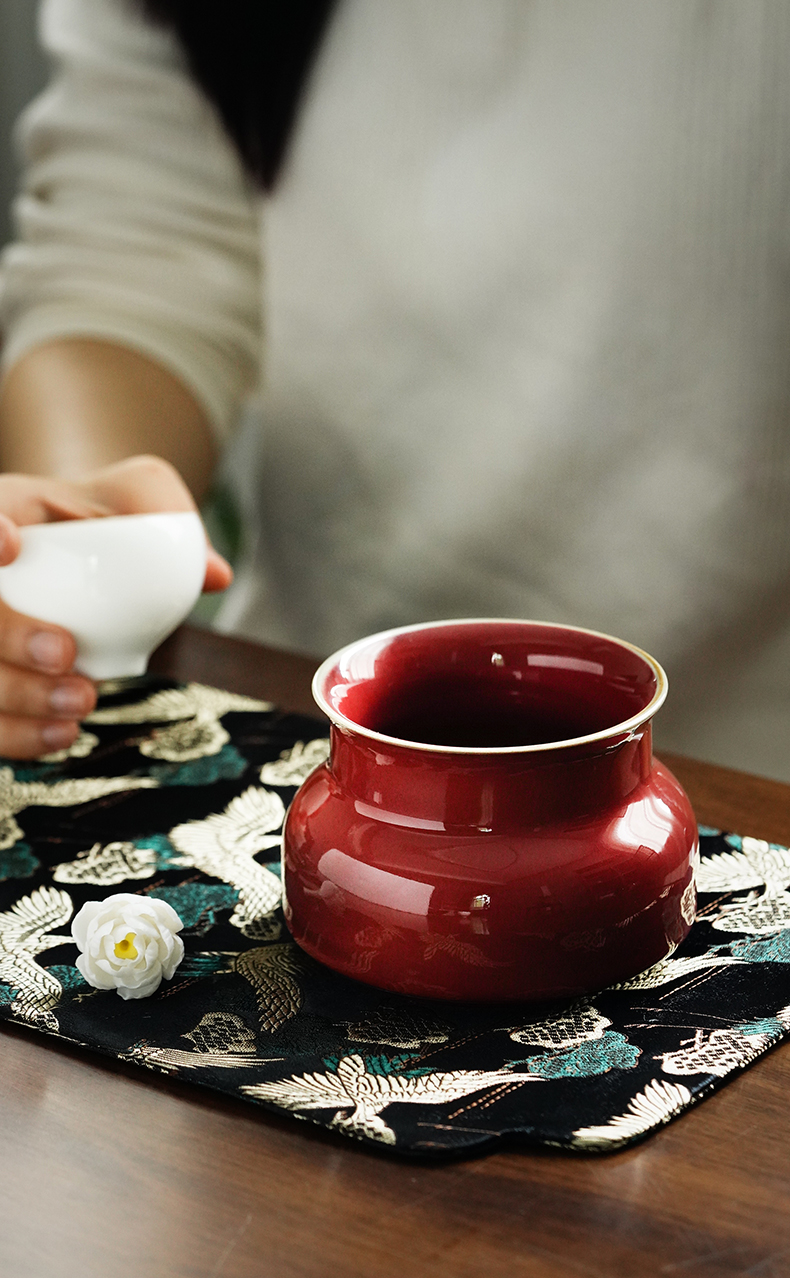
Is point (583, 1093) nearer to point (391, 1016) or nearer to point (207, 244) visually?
point (391, 1016)

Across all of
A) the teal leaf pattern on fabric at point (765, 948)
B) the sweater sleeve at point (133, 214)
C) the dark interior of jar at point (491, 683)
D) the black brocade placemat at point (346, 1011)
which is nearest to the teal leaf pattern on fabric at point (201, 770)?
the black brocade placemat at point (346, 1011)

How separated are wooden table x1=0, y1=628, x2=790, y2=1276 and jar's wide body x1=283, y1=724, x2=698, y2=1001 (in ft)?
0.18

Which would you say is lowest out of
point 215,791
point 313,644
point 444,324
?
point 313,644

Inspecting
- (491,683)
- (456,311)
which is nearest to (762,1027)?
(491,683)

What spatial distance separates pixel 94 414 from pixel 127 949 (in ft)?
1.77

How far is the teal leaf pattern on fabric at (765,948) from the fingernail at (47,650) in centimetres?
31

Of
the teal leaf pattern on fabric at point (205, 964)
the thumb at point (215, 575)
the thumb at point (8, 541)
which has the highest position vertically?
the thumb at point (8, 541)

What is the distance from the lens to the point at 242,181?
95 centimetres

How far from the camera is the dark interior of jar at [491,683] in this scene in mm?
422

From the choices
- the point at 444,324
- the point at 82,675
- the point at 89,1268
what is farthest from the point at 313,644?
the point at 89,1268

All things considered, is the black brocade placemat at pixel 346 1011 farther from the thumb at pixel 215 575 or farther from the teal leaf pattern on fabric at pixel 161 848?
the thumb at pixel 215 575

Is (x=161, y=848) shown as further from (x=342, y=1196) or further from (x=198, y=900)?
(x=342, y=1196)

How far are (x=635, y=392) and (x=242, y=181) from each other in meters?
0.37

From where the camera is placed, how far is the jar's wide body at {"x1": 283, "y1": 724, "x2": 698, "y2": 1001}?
0.35 meters
